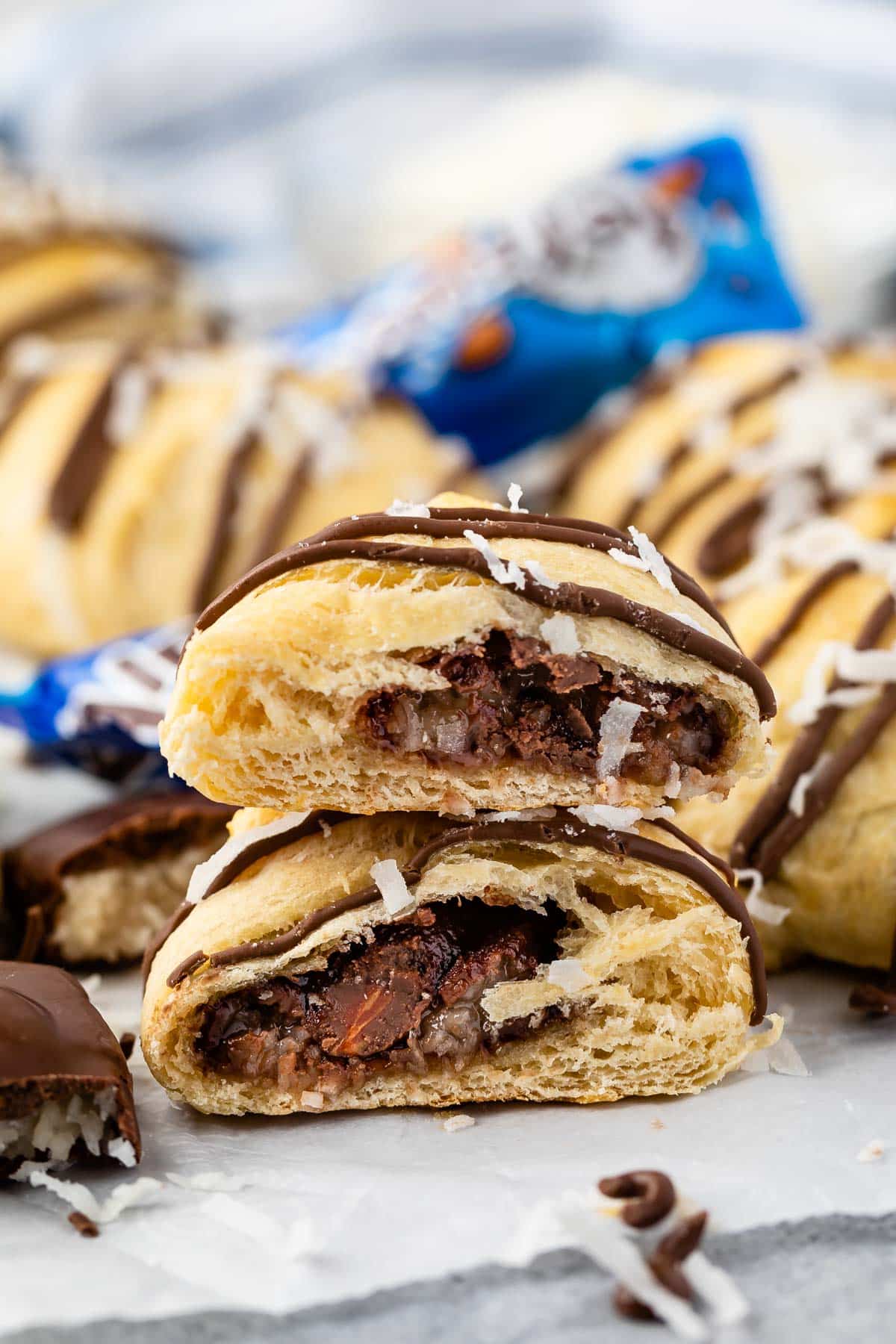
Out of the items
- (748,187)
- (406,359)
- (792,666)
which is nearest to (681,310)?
(748,187)

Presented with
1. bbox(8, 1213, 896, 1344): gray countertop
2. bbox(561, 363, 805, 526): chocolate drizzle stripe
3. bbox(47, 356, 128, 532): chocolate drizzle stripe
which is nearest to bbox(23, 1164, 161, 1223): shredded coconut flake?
bbox(8, 1213, 896, 1344): gray countertop

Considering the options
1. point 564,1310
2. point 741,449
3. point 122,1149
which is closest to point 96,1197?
point 122,1149

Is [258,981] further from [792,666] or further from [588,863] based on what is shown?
[792,666]

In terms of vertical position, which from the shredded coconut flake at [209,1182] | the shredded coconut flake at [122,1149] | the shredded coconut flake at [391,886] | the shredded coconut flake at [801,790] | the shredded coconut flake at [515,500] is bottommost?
the shredded coconut flake at [209,1182]

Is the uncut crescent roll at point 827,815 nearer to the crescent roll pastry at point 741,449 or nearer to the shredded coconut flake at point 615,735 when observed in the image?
the shredded coconut flake at point 615,735

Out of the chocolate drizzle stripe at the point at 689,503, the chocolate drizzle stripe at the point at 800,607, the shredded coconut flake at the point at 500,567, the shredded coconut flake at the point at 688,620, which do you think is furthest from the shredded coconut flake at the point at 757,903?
the chocolate drizzle stripe at the point at 689,503

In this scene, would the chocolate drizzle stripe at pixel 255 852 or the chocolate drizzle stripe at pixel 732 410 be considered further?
the chocolate drizzle stripe at pixel 732 410

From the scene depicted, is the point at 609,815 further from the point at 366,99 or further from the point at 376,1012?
the point at 366,99
